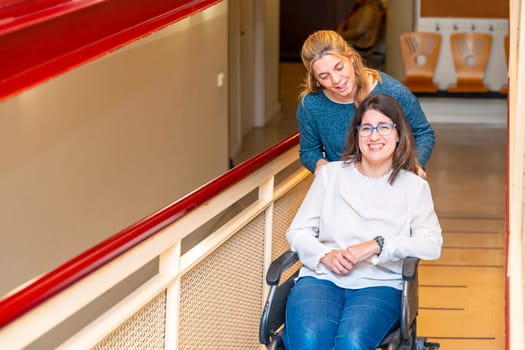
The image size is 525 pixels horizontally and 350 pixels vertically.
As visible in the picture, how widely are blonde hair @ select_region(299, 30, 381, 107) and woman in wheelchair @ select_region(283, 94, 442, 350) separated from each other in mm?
239

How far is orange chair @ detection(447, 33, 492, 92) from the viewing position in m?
11.6

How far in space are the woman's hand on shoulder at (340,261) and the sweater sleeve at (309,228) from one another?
52 millimetres

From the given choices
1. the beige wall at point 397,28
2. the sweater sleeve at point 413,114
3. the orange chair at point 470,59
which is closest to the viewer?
the sweater sleeve at point 413,114

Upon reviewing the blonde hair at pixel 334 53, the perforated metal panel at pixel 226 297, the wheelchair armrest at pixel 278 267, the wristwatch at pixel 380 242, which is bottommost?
the perforated metal panel at pixel 226 297

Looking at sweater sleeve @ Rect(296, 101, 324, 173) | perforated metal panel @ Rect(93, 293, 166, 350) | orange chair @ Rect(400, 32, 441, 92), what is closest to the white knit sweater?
sweater sleeve @ Rect(296, 101, 324, 173)

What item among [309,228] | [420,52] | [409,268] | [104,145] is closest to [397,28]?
[420,52]

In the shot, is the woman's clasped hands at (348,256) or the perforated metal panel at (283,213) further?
the perforated metal panel at (283,213)

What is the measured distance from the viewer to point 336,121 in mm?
3451

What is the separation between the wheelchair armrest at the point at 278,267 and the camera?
2.97 meters

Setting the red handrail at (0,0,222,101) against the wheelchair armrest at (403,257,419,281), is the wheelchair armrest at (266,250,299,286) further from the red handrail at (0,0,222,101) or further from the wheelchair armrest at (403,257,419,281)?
the red handrail at (0,0,222,101)

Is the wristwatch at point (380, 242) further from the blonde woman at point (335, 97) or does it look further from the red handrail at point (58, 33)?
the red handrail at point (58, 33)

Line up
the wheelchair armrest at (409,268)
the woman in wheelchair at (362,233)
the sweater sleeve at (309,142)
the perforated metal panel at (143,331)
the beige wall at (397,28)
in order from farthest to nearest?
the beige wall at (397,28) → the sweater sleeve at (309,142) → the woman in wheelchair at (362,233) → the wheelchair armrest at (409,268) → the perforated metal panel at (143,331)

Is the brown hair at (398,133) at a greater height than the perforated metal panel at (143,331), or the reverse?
the brown hair at (398,133)

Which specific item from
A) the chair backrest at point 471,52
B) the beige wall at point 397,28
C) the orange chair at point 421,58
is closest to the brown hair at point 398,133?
the orange chair at point 421,58
